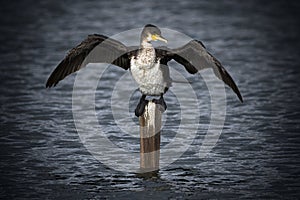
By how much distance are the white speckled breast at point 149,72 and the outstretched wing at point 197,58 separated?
149mm

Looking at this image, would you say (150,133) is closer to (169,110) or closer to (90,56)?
(90,56)

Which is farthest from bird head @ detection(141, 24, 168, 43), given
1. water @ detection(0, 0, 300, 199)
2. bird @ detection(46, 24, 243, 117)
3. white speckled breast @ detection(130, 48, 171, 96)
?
water @ detection(0, 0, 300, 199)

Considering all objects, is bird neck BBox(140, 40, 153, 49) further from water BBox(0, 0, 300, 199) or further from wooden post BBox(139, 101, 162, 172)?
water BBox(0, 0, 300, 199)

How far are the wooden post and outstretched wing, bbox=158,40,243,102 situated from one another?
24.5 inches

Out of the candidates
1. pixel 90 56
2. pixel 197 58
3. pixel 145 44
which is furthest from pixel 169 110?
pixel 197 58

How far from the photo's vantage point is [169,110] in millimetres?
12578

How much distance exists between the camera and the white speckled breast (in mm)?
9383

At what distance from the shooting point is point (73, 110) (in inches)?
494

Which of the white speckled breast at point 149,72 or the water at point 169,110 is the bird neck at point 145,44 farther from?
the water at point 169,110

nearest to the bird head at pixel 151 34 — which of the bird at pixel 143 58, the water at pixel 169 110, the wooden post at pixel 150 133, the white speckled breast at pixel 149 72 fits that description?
the bird at pixel 143 58

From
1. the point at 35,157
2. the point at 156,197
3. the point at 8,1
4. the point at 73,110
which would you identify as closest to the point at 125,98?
the point at 73,110

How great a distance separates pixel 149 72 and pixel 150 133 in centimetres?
71

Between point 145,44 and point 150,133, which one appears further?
point 145,44

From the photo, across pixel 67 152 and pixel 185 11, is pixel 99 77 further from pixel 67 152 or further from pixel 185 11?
pixel 185 11
